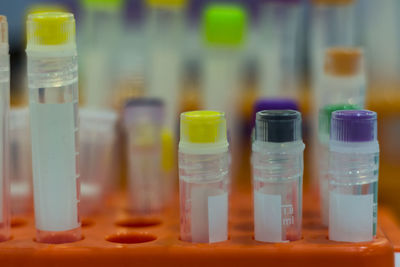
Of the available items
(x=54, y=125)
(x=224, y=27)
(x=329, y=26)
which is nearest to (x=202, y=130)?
(x=54, y=125)

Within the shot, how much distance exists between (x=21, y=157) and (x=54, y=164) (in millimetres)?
178

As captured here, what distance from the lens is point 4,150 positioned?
0.62 metres

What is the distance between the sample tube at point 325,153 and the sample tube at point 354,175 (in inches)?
2.6

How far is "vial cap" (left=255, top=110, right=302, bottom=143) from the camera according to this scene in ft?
1.91

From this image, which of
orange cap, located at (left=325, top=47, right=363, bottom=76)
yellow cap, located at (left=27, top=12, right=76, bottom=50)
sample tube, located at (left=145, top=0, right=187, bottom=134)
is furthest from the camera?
sample tube, located at (left=145, top=0, right=187, bottom=134)

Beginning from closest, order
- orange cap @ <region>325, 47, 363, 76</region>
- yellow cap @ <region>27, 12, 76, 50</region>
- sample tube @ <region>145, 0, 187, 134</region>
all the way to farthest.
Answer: yellow cap @ <region>27, 12, 76, 50</region>, orange cap @ <region>325, 47, 363, 76</region>, sample tube @ <region>145, 0, 187, 134</region>

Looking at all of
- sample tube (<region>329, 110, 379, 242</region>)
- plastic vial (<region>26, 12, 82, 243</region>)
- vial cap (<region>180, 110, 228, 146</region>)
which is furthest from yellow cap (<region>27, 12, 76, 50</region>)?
sample tube (<region>329, 110, 379, 242</region>)

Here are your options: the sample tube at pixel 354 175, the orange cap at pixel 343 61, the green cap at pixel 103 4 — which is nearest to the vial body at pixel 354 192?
the sample tube at pixel 354 175

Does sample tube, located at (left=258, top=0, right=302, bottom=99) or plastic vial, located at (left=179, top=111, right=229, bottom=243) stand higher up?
sample tube, located at (left=258, top=0, right=302, bottom=99)

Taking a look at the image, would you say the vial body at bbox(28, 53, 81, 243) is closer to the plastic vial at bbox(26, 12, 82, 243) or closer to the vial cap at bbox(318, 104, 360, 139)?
the plastic vial at bbox(26, 12, 82, 243)

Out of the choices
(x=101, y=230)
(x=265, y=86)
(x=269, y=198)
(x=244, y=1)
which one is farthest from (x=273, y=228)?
(x=244, y=1)

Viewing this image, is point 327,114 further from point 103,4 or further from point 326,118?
point 103,4

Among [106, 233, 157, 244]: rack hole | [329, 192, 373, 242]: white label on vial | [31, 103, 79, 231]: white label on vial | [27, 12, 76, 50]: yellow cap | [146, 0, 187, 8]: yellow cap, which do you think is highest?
[146, 0, 187, 8]: yellow cap

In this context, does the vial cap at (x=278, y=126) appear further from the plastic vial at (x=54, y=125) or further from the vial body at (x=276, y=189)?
the plastic vial at (x=54, y=125)
